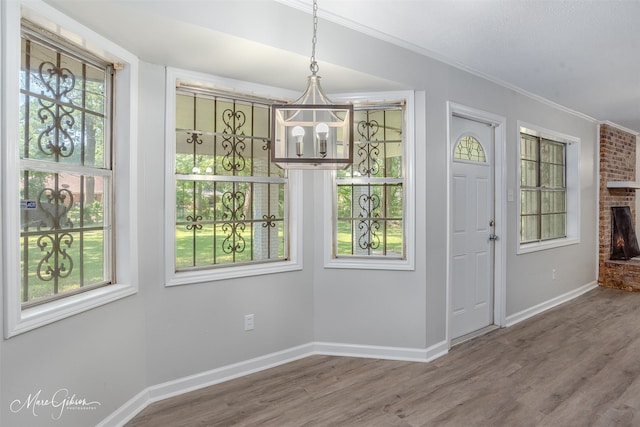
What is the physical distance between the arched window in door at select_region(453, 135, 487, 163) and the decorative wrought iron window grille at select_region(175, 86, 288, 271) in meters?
1.72

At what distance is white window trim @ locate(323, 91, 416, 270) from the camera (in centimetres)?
323

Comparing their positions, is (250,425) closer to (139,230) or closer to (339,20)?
(139,230)

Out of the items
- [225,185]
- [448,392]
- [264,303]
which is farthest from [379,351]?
[225,185]

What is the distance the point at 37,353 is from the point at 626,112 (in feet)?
21.9

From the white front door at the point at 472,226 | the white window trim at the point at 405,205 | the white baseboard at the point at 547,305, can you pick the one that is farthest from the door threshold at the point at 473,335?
the white window trim at the point at 405,205

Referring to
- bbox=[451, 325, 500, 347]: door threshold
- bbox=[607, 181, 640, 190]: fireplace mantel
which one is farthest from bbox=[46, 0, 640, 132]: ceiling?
bbox=[607, 181, 640, 190]: fireplace mantel

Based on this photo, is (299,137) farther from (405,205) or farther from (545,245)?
(545,245)

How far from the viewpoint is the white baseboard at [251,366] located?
94.4 inches

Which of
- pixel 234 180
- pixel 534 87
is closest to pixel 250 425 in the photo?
pixel 234 180

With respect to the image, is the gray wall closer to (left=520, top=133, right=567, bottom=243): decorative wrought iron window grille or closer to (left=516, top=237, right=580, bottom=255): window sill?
(left=516, top=237, right=580, bottom=255): window sill

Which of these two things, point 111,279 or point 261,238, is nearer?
point 111,279

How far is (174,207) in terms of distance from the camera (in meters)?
2.69

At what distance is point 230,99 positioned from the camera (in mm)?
2961

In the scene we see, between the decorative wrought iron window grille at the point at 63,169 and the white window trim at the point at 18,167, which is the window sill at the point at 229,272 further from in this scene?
the decorative wrought iron window grille at the point at 63,169
